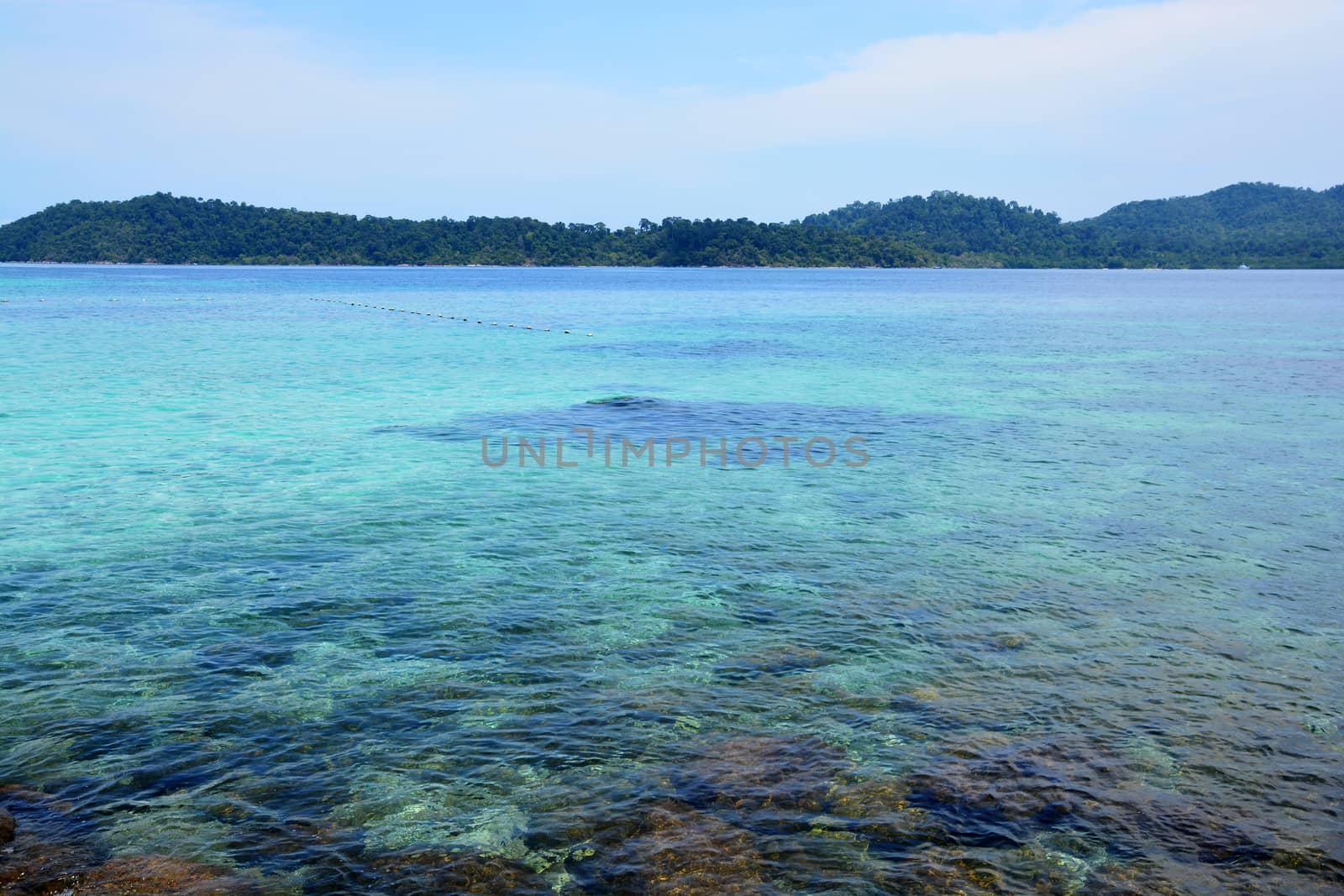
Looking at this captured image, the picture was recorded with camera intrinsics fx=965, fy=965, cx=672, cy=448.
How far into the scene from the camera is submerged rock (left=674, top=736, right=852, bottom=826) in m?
7.06

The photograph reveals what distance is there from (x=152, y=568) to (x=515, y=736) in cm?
697

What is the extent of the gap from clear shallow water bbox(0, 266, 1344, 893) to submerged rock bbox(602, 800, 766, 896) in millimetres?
25

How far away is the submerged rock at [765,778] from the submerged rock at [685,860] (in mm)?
261

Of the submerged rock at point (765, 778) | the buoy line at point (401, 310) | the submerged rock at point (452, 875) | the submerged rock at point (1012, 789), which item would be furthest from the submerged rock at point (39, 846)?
the buoy line at point (401, 310)

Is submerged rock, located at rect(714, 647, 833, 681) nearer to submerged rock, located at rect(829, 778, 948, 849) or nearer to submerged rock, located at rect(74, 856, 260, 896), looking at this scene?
submerged rock, located at rect(829, 778, 948, 849)

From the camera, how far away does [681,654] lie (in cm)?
997

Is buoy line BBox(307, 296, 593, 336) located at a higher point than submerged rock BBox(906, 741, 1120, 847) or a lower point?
higher

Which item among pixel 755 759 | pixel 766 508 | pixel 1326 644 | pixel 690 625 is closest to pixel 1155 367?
pixel 766 508

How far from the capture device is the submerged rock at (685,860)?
6191 mm

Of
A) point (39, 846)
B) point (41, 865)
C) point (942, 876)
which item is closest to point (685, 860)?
point (942, 876)

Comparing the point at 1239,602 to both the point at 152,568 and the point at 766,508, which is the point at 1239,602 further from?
the point at 152,568

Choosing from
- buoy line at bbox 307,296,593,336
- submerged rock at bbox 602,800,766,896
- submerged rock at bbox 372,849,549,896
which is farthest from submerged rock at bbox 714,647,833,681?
buoy line at bbox 307,296,593,336

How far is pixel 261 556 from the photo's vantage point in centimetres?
1300

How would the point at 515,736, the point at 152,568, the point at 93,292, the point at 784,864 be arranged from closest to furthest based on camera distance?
the point at 784,864, the point at 515,736, the point at 152,568, the point at 93,292
